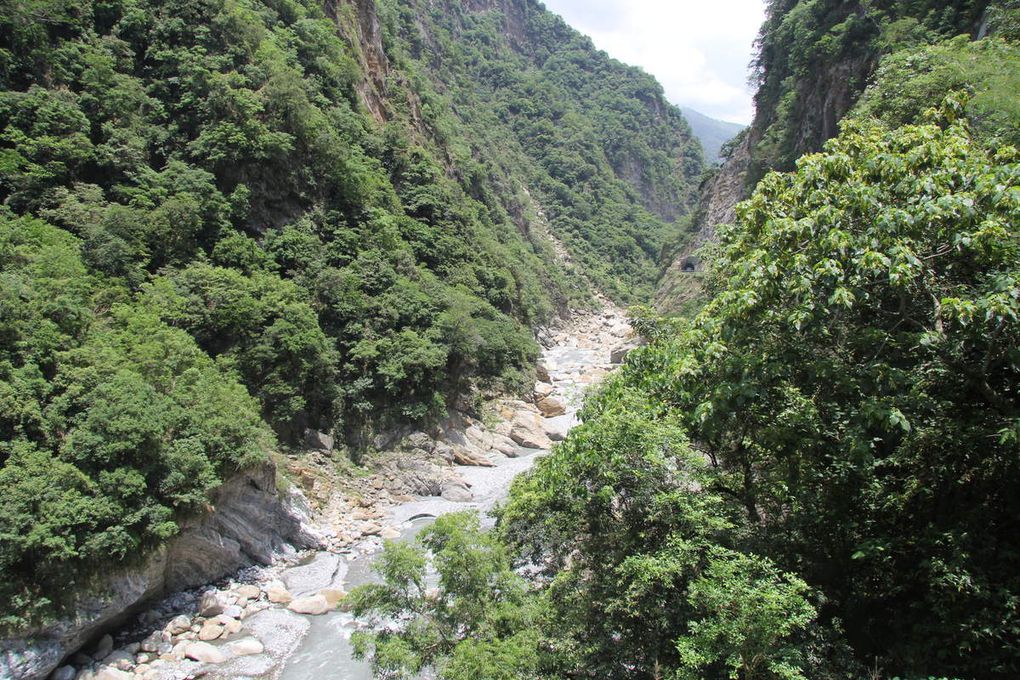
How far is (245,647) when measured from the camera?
15.6 meters

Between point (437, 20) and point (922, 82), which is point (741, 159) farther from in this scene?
point (437, 20)

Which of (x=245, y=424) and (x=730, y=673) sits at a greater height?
(x=730, y=673)

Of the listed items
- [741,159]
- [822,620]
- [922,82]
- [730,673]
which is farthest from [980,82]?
[741,159]

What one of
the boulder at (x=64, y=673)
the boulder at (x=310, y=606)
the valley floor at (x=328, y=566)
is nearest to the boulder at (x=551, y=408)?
the valley floor at (x=328, y=566)

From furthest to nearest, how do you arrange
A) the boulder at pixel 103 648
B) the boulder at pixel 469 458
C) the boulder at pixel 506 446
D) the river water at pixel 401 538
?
1. the boulder at pixel 506 446
2. the boulder at pixel 469 458
3. the river water at pixel 401 538
4. the boulder at pixel 103 648

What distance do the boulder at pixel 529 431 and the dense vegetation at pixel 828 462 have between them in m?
23.7

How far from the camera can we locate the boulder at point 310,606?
17.3 metres

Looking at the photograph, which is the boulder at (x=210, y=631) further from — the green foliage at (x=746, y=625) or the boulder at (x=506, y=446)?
the boulder at (x=506, y=446)

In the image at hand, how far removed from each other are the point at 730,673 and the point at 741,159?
6108 centimetres

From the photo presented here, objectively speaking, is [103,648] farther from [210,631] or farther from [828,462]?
[828,462]

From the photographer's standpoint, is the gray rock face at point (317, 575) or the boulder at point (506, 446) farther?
the boulder at point (506, 446)

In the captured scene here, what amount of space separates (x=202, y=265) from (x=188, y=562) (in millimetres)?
12239

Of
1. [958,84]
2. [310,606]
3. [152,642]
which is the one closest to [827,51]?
[958,84]

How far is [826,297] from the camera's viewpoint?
7.05 metres
